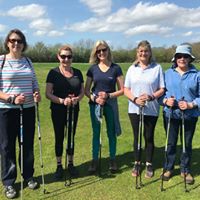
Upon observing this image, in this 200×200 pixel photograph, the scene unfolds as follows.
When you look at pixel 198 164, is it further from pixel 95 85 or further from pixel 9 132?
pixel 9 132

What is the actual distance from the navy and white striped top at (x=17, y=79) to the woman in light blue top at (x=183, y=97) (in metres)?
2.61

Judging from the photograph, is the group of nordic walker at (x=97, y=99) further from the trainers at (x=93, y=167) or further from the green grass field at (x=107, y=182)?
the green grass field at (x=107, y=182)

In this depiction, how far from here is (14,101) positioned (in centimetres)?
572

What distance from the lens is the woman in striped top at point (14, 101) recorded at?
5793 millimetres

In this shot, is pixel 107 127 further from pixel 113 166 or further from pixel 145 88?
pixel 145 88

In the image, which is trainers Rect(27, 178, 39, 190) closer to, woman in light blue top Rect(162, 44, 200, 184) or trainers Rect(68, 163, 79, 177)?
trainers Rect(68, 163, 79, 177)

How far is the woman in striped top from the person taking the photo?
5.79m

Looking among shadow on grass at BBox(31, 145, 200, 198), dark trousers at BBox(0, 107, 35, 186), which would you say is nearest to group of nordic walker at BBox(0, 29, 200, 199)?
dark trousers at BBox(0, 107, 35, 186)

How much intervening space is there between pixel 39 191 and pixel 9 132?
1.25 m

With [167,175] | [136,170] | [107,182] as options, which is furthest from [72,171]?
[167,175]

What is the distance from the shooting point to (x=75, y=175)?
23.1 feet

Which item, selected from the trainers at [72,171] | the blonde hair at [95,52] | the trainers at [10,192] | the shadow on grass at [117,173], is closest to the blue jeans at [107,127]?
the shadow on grass at [117,173]

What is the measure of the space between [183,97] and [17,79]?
310 centimetres

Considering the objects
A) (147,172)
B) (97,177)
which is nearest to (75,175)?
(97,177)
